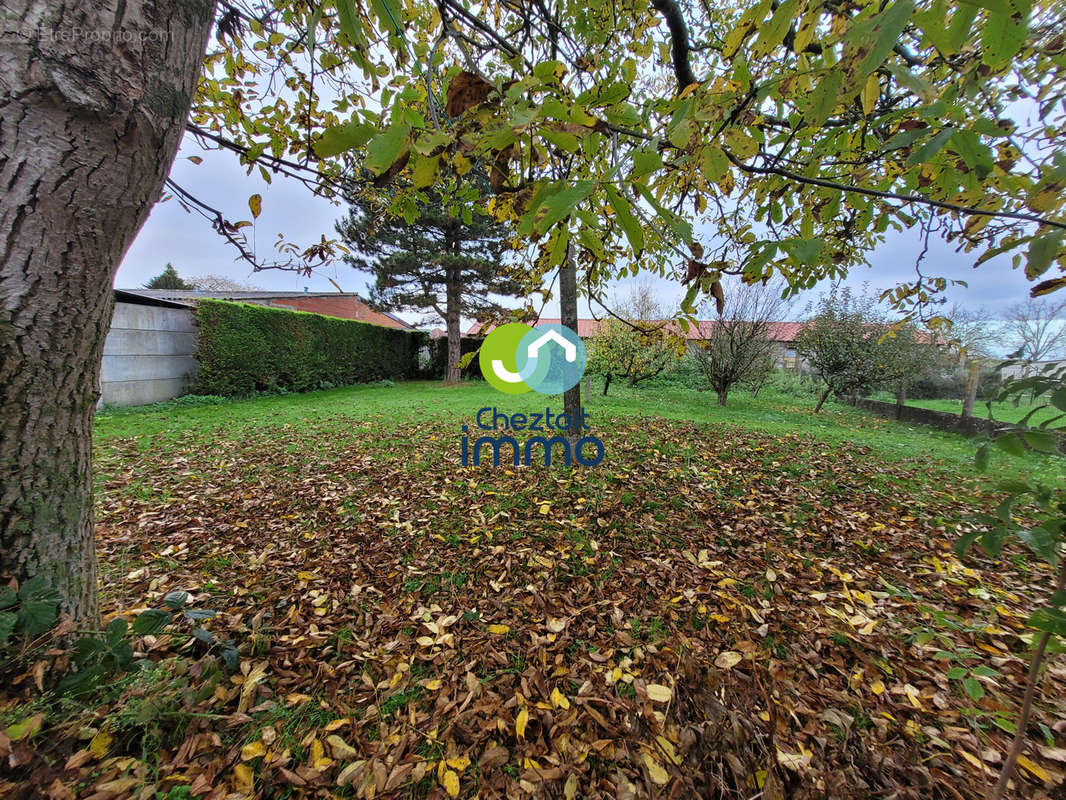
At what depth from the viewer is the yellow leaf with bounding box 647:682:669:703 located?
1.46 metres

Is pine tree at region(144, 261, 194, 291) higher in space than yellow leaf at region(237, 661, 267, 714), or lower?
higher

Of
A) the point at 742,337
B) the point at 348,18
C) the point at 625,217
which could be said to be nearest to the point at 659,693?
the point at 625,217

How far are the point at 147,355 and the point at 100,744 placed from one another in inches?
361

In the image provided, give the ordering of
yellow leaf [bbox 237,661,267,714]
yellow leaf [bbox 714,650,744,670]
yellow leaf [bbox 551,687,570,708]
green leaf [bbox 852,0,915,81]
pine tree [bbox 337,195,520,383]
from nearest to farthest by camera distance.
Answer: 1. green leaf [bbox 852,0,915,81]
2. yellow leaf [bbox 237,661,267,714]
3. yellow leaf [bbox 551,687,570,708]
4. yellow leaf [bbox 714,650,744,670]
5. pine tree [bbox 337,195,520,383]

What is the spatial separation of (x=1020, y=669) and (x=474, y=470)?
3.57 m

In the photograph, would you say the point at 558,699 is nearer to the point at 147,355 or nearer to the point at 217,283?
the point at 147,355

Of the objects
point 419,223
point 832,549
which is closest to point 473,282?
point 419,223

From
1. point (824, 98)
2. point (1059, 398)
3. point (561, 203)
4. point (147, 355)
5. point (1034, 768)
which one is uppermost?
point (824, 98)

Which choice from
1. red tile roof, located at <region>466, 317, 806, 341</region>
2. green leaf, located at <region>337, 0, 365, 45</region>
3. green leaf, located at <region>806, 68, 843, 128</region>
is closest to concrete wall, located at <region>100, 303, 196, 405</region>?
red tile roof, located at <region>466, 317, 806, 341</region>

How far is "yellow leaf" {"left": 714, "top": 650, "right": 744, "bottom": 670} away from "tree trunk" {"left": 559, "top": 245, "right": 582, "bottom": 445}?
2.71 meters

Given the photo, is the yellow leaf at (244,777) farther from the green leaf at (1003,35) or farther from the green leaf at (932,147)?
the green leaf at (1003,35)

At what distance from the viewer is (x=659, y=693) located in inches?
58.5

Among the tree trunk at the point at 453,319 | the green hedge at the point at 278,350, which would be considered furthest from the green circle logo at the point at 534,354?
the tree trunk at the point at 453,319

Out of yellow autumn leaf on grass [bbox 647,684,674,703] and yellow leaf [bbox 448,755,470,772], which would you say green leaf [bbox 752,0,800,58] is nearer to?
yellow autumn leaf on grass [bbox 647,684,674,703]
